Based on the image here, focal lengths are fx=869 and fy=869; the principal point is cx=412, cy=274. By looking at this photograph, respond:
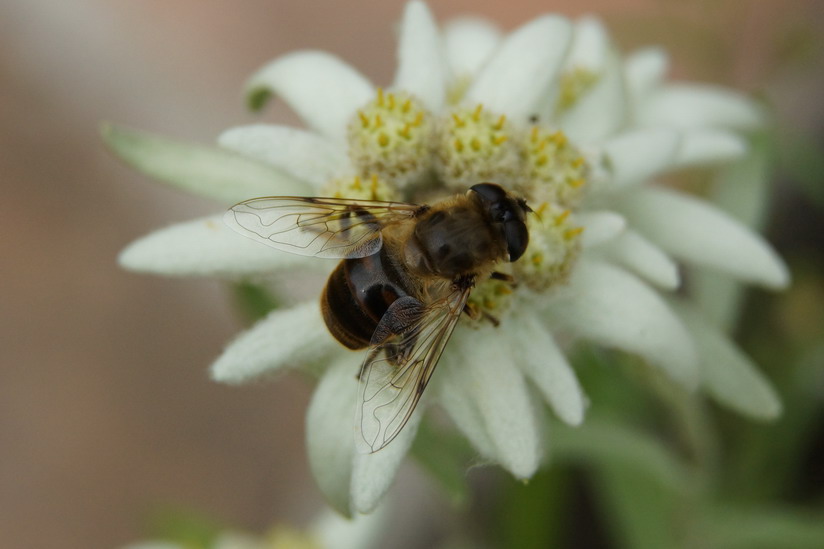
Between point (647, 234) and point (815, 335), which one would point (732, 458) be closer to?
point (815, 335)

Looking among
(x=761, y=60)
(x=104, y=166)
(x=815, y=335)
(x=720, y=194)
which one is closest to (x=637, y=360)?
(x=720, y=194)

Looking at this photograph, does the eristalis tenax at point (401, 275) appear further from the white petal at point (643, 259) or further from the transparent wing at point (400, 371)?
the white petal at point (643, 259)

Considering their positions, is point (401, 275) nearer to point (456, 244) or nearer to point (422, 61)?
point (456, 244)

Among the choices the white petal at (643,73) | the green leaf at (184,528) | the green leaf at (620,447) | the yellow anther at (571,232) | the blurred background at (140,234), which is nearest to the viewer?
the yellow anther at (571,232)

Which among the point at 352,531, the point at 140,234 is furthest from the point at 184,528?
the point at 140,234

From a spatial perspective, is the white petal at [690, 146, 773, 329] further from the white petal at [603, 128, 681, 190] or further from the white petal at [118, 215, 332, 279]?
the white petal at [118, 215, 332, 279]

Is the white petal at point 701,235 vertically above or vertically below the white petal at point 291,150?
below

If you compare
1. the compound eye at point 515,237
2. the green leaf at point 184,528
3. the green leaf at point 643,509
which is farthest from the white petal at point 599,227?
the green leaf at point 184,528
